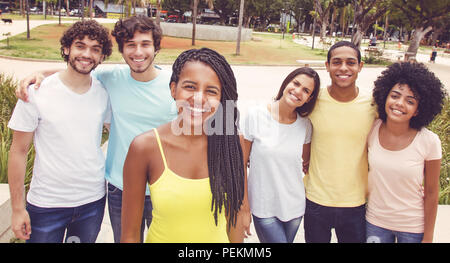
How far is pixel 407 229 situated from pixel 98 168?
2045mm

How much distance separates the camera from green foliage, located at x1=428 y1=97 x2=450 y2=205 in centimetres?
456

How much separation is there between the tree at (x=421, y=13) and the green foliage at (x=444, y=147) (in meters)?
18.6

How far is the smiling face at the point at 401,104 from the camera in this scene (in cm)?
232

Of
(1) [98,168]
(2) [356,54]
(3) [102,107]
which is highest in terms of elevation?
(2) [356,54]

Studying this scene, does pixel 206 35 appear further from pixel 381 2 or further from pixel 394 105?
pixel 394 105

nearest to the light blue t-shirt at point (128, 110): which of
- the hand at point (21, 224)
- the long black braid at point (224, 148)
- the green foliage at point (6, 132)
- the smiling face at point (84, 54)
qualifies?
the smiling face at point (84, 54)

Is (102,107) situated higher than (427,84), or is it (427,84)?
(427,84)

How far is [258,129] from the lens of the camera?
8.16 feet

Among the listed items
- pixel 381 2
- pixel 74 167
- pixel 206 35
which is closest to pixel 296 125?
pixel 74 167

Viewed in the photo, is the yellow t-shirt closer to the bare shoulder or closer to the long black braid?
the long black braid

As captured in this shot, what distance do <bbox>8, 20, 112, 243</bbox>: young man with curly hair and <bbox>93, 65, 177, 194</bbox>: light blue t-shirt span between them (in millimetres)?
107

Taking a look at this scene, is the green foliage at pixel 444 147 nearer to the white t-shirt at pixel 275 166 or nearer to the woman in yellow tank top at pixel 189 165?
the white t-shirt at pixel 275 166

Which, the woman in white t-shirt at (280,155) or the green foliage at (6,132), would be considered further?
the green foliage at (6,132)

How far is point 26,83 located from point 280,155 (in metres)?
1.63
